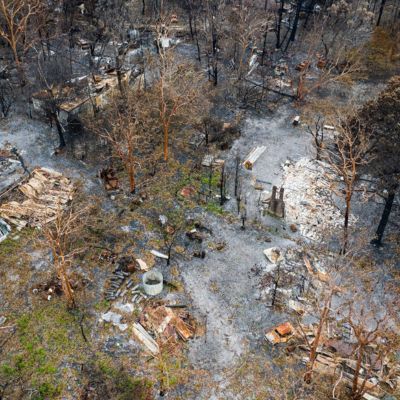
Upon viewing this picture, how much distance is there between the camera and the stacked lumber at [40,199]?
80.2 ft

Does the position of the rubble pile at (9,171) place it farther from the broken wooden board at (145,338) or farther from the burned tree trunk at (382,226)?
the burned tree trunk at (382,226)

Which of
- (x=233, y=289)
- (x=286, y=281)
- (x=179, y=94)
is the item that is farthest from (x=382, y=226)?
(x=179, y=94)

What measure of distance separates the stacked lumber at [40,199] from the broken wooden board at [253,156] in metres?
11.5

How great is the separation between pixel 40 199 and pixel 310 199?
54.1 ft

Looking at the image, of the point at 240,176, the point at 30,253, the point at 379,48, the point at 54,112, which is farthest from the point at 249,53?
the point at 30,253

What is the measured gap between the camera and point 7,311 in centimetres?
2061

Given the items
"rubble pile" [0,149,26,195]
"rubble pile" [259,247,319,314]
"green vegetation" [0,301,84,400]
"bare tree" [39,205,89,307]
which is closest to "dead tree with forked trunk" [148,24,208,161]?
"bare tree" [39,205,89,307]

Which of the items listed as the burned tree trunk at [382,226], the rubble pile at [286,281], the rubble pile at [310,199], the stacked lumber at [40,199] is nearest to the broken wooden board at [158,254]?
the rubble pile at [286,281]

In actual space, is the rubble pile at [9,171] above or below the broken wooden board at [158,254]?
above

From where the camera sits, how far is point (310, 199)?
27031 mm

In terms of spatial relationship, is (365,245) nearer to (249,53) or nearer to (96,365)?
(96,365)

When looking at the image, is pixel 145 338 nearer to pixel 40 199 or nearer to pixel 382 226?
pixel 40 199

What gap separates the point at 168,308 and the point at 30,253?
8.30 m

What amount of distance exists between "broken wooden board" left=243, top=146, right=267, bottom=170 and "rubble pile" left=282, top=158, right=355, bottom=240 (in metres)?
2.10
